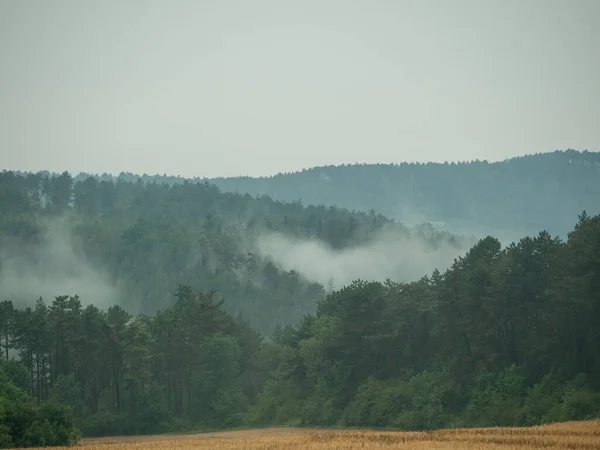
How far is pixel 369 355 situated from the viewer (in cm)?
11819

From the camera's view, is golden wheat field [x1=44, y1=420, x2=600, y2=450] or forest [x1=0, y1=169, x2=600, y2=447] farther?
forest [x1=0, y1=169, x2=600, y2=447]

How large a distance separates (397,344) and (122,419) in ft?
119

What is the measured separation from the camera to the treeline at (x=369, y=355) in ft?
302

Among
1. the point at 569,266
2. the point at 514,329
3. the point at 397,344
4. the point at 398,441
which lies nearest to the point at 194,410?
the point at 397,344

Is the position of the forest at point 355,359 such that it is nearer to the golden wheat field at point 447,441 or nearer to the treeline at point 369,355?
the treeline at point 369,355

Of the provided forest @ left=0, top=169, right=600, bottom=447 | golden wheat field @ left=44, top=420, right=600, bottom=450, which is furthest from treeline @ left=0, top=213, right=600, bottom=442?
golden wheat field @ left=44, top=420, right=600, bottom=450

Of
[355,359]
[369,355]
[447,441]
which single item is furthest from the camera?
[355,359]

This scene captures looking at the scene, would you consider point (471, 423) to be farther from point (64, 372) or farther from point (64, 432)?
point (64, 372)

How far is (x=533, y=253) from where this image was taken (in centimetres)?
10219

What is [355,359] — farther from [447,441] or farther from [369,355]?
[447,441]

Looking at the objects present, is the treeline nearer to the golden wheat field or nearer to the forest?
the forest

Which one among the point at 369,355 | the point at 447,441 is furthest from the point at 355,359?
the point at 447,441

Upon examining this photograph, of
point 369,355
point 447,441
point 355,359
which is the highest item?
point 447,441

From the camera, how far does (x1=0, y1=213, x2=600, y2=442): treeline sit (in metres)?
92.2
